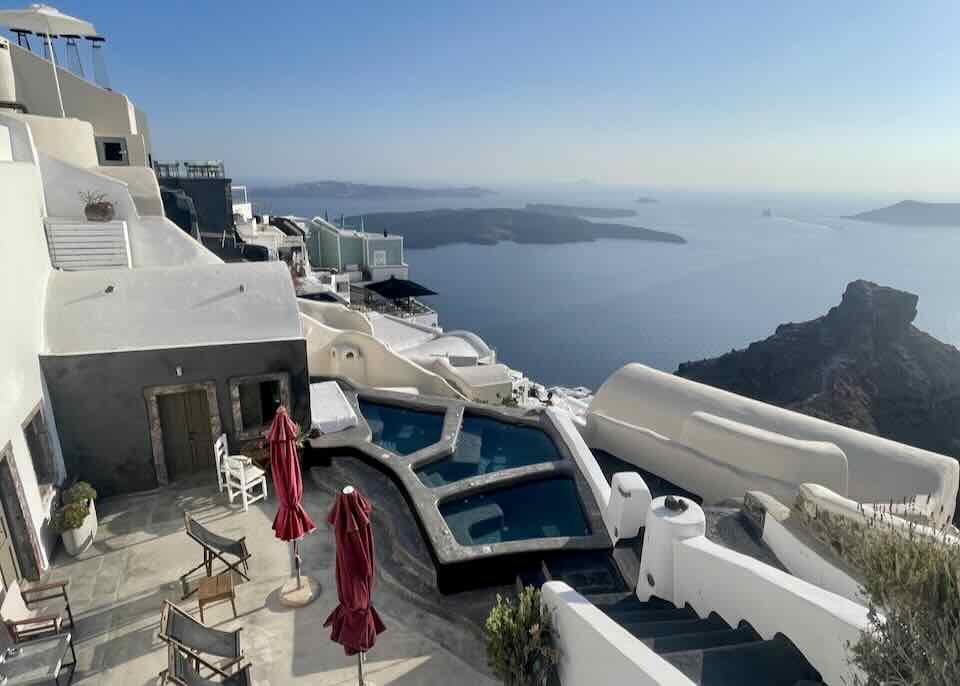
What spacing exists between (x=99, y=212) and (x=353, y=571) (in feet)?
40.3

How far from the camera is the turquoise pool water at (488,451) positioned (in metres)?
10.9

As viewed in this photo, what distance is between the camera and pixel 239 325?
10891mm

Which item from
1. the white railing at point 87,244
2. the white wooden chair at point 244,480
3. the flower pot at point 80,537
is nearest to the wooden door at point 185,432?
the white wooden chair at point 244,480

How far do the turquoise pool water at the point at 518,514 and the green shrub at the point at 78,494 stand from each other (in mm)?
6116

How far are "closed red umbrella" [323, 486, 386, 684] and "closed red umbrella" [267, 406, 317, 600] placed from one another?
177 cm

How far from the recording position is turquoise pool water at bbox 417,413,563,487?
10.9 metres

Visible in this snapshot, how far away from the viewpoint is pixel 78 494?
891 centimetres

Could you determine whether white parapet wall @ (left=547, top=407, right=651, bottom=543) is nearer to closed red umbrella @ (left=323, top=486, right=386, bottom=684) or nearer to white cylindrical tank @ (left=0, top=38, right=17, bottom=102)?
closed red umbrella @ (left=323, top=486, right=386, bottom=684)

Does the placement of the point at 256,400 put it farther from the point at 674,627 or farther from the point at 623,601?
the point at 674,627

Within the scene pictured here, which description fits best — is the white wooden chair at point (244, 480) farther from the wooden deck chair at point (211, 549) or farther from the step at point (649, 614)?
the step at point (649, 614)

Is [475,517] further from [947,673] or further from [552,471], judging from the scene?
[947,673]

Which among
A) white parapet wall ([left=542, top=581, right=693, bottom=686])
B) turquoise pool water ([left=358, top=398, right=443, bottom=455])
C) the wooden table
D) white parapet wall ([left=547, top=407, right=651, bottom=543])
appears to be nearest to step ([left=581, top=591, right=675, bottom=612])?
white parapet wall ([left=547, top=407, right=651, bottom=543])

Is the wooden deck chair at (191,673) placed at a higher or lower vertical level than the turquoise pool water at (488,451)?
higher

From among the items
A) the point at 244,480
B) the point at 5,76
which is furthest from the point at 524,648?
the point at 5,76
